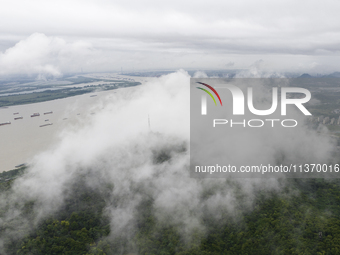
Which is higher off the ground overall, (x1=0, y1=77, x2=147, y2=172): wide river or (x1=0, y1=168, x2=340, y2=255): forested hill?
(x1=0, y1=77, x2=147, y2=172): wide river

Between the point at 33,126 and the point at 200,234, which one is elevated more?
the point at 33,126

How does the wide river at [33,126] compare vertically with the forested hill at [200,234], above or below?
above

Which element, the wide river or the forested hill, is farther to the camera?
the wide river

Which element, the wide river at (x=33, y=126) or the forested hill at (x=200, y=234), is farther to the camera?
the wide river at (x=33, y=126)

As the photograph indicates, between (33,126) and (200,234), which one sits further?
(33,126)

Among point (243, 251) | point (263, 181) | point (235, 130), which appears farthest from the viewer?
point (235, 130)

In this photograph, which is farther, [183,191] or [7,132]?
[7,132]

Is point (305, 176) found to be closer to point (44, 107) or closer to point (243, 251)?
point (243, 251)

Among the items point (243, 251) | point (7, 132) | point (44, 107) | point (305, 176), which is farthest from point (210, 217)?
point (44, 107)
